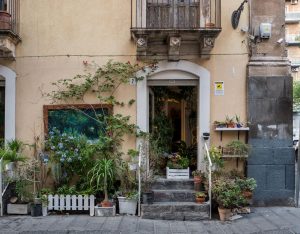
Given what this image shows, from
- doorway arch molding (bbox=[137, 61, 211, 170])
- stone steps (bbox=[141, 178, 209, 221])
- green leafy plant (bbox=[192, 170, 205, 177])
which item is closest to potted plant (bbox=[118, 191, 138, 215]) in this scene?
stone steps (bbox=[141, 178, 209, 221])

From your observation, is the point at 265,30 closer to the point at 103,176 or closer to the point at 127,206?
the point at 103,176

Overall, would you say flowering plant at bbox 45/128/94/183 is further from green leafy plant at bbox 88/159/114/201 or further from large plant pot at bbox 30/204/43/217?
large plant pot at bbox 30/204/43/217

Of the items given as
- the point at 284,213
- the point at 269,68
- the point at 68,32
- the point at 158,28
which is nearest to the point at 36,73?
the point at 68,32

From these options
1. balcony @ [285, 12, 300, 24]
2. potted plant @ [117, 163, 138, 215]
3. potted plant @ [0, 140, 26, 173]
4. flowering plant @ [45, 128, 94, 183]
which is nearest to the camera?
potted plant @ [117, 163, 138, 215]

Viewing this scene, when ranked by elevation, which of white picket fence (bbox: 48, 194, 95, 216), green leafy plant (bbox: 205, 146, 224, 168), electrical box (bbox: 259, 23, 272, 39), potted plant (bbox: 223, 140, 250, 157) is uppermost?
electrical box (bbox: 259, 23, 272, 39)

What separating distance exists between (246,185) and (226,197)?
756 millimetres

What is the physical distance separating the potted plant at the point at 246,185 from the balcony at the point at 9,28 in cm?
582

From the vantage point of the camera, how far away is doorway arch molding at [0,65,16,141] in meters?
9.12

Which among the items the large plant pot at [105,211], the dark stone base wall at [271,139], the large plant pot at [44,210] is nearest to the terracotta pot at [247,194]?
the dark stone base wall at [271,139]

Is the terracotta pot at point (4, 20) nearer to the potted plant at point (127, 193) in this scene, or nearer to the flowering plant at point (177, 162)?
the potted plant at point (127, 193)

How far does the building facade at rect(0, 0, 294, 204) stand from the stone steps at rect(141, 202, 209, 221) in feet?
4.53

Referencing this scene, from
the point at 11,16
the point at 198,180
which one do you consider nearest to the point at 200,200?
the point at 198,180

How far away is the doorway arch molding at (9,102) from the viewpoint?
9117 millimetres

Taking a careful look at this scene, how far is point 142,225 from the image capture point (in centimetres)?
762
